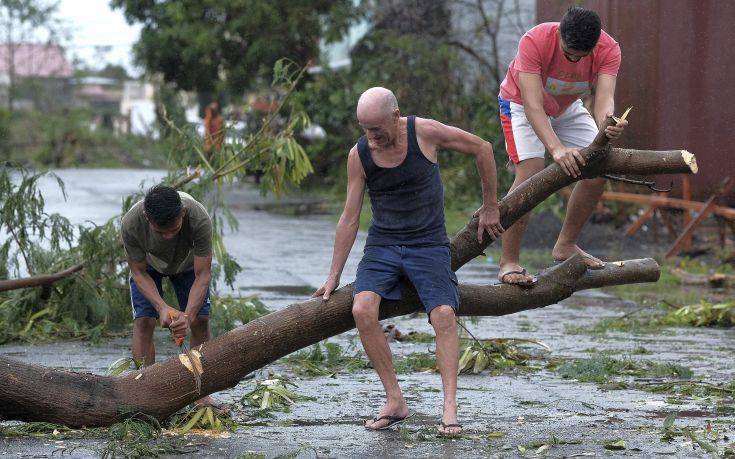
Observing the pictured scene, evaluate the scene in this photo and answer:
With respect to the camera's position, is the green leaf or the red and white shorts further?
the red and white shorts

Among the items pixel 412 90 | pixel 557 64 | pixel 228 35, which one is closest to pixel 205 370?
pixel 557 64

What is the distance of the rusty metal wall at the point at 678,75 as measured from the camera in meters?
13.6

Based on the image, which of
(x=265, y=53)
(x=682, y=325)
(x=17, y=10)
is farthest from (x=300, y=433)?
(x=17, y=10)

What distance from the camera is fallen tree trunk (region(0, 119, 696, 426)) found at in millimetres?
6434

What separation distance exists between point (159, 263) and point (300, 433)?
4.61 ft

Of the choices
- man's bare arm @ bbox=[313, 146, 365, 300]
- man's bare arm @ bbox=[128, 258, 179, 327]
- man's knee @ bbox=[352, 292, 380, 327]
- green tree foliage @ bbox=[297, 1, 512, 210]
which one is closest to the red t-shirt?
man's bare arm @ bbox=[313, 146, 365, 300]

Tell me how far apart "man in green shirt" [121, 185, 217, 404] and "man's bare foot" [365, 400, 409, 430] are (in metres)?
0.99

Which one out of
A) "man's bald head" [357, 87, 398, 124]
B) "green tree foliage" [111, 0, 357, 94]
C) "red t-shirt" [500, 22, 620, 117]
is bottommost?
"man's bald head" [357, 87, 398, 124]

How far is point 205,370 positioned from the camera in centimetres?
667

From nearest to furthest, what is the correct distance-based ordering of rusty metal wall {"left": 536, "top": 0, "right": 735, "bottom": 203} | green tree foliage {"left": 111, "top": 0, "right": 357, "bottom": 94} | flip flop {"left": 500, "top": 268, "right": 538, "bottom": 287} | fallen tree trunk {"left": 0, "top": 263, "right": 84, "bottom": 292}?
flip flop {"left": 500, "top": 268, "right": 538, "bottom": 287} < fallen tree trunk {"left": 0, "top": 263, "right": 84, "bottom": 292} < rusty metal wall {"left": 536, "top": 0, "right": 735, "bottom": 203} < green tree foliage {"left": 111, "top": 0, "right": 357, "bottom": 94}

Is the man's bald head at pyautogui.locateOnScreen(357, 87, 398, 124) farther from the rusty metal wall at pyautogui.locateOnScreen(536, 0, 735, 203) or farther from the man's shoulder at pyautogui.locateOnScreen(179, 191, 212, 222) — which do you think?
the rusty metal wall at pyautogui.locateOnScreen(536, 0, 735, 203)

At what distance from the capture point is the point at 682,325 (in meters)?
11.4

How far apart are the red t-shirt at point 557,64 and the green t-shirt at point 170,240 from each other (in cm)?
206

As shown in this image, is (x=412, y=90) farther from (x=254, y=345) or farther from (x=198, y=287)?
(x=254, y=345)
